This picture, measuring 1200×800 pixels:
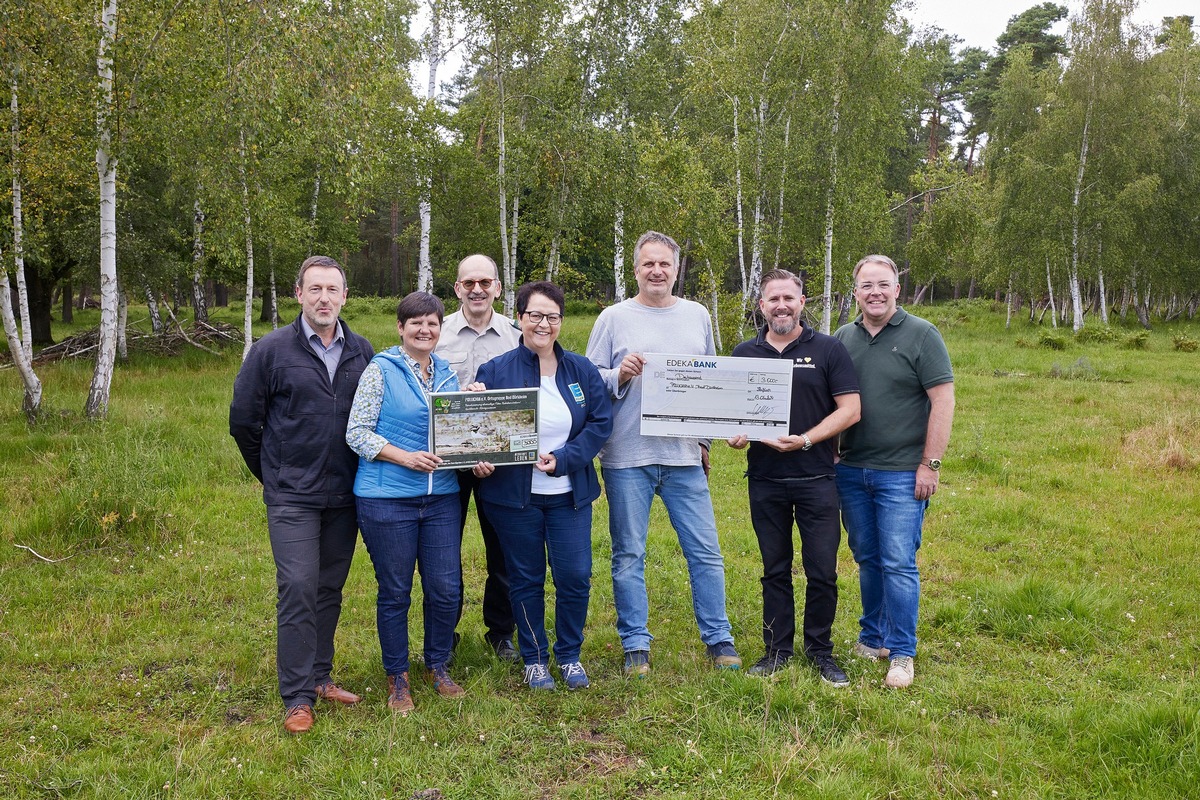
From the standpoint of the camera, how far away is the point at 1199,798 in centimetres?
340

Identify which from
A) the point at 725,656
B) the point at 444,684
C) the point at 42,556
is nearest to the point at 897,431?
the point at 725,656

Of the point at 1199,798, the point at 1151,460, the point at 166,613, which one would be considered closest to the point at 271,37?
the point at 166,613

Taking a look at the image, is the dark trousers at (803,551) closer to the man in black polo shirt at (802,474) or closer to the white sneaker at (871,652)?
the man in black polo shirt at (802,474)

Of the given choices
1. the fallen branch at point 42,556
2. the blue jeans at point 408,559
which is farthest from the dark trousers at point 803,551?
the fallen branch at point 42,556

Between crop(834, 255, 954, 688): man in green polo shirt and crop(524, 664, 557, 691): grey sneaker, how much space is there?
190cm

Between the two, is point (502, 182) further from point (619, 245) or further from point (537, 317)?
point (537, 317)

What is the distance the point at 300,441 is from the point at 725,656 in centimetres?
270

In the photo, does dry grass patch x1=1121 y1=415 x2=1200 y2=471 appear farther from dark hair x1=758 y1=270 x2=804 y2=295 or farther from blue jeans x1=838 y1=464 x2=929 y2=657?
dark hair x1=758 y1=270 x2=804 y2=295

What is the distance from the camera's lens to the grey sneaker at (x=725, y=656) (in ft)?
15.6

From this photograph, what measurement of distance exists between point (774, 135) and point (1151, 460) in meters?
13.4

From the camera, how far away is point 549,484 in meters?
4.46

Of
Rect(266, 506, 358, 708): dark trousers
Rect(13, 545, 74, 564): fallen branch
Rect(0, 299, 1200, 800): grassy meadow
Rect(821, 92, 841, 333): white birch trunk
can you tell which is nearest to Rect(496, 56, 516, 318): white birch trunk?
Rect(821, 92, 841, 333): white birch trunk

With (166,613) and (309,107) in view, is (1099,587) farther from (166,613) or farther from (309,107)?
(309,107)

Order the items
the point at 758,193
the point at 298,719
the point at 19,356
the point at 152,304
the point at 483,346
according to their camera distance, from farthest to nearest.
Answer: the point at 152,304 → the point at 758,193 → the point at 19,356 → the point at 483,346 → the point at 298,719
